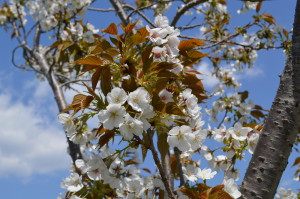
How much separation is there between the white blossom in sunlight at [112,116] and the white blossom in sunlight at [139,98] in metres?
0.04

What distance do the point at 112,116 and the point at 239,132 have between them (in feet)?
2.25

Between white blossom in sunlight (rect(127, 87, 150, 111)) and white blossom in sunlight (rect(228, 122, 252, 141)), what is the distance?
58 cm

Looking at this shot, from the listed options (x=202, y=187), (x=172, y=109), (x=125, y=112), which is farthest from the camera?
(x=202, y=187)

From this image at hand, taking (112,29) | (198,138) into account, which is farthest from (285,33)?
(112,29)

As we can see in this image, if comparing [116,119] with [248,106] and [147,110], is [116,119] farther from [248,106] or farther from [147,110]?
[248,106]

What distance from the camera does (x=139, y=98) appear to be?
1.04 m

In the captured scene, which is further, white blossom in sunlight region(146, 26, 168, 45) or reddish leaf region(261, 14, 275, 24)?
reddish leaf region(261, 14, 275, 24)

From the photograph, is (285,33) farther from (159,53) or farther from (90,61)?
(90,61)

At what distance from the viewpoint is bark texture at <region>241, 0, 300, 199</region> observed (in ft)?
3.99

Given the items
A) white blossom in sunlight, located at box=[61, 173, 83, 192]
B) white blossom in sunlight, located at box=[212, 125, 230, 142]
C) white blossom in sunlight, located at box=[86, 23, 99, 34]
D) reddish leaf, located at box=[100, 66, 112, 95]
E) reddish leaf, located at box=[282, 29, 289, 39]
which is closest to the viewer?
reddish leaf, located at box=[100, 66, 112, 95]

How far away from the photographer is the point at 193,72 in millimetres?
1377

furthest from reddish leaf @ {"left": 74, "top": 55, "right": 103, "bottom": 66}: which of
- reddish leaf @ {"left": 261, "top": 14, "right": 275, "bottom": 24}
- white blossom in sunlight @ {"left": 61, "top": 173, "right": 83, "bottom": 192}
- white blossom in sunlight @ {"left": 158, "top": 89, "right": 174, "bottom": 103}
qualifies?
reddish leaf @ {"left": 261, "top": 14, "right": 275, "bottom": 24}

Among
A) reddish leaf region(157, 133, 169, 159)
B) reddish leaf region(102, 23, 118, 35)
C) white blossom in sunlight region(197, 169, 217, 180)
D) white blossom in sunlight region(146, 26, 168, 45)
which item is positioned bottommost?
white blossom in sunlight region(197, 169, 217, 180)

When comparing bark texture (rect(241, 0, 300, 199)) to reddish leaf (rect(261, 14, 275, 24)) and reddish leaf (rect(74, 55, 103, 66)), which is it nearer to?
reddish leaf (rect(74, 55, 103, 66))
